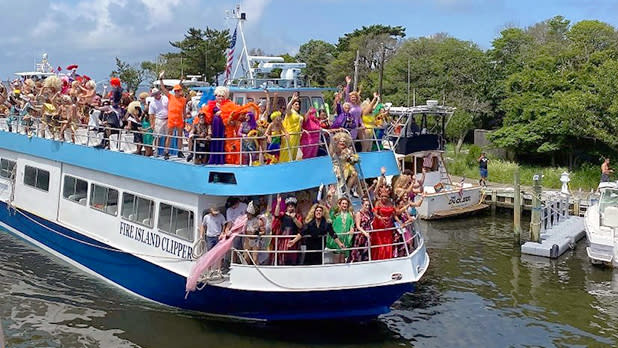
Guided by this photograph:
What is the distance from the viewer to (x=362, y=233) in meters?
11.1

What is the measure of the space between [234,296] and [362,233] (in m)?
2.72

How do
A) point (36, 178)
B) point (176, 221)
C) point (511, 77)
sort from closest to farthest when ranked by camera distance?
point (176, 221) < point (36, 178) < point (511, 77)

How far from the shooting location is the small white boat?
17.8 m

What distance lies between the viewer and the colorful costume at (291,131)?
1195 cm

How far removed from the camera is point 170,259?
12.6 m

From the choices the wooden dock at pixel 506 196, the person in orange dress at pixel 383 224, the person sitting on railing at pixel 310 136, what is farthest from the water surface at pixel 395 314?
the wooden dock at pixel 506 196

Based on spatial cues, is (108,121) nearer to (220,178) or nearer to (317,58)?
(220,178)

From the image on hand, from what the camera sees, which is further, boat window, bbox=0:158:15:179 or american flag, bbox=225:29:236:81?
boat window, bbox=0:158:15:179

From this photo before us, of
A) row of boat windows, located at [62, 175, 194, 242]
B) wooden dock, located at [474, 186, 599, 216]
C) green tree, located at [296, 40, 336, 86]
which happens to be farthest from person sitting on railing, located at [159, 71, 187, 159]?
green tree, located at [296, 40, 336, 86]

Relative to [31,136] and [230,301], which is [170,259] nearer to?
[230,301]

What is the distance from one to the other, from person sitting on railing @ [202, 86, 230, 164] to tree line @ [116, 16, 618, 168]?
5.35 m

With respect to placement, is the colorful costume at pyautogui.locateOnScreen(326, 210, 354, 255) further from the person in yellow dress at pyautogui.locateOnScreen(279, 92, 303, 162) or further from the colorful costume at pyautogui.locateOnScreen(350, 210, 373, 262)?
the person in yellow dress at pyautogui.locateOnScreen(279, 92, 303, 162)

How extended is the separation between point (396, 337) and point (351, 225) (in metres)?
3.03

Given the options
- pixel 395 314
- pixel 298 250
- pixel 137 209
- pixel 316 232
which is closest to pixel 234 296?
pixel 298 250
